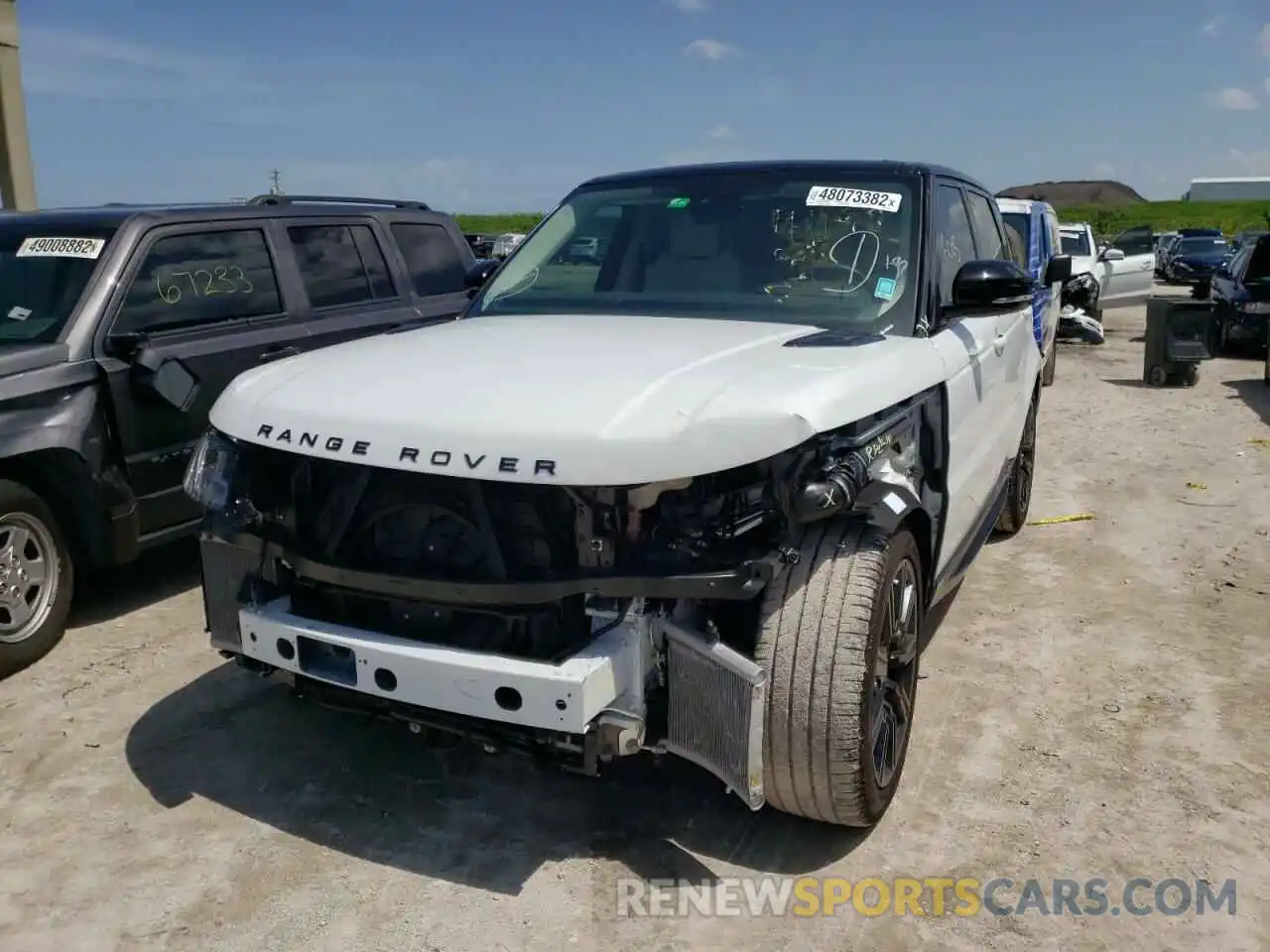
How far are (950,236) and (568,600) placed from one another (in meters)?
2.50

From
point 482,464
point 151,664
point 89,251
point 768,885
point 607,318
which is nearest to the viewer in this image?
point 482,464

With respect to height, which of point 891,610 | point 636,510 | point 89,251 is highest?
point 89,251

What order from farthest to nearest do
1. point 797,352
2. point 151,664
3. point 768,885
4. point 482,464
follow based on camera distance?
point 151,664 < point 797,352 < point 768,885 < point 482,464

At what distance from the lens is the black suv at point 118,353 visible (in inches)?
180

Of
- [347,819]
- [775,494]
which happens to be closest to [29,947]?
[347,819]

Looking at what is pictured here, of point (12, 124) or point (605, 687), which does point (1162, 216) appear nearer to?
point (12, 124)

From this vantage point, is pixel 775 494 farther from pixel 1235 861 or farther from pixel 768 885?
pixel 1235 861

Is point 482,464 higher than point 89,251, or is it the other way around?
point 89,251

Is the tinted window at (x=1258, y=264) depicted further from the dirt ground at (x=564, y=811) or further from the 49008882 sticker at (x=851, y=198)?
the 49008882 sticker at (x=851, y=198)

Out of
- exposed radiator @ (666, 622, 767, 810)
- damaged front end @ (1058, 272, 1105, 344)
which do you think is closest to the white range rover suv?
exposed radiator @ (666, 622, 767, 810)

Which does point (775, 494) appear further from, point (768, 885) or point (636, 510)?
point (768, 885)

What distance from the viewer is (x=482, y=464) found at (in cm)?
267

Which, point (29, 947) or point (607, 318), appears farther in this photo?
point (607, 318)

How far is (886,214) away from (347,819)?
283cm
